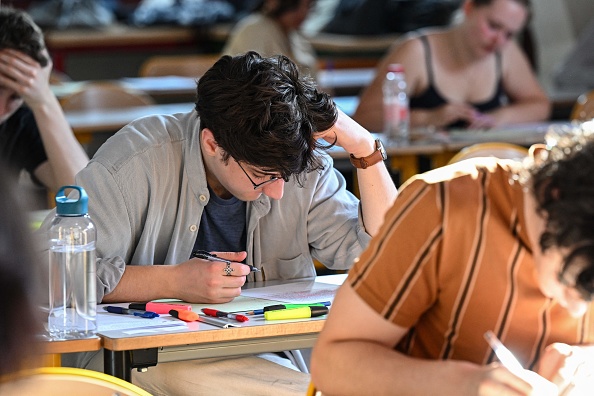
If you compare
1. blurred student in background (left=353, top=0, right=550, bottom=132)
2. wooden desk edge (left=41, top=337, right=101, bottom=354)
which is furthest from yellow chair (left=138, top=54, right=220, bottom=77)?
wooden desk edge (left=41, top=337, right=101, bottom=354)

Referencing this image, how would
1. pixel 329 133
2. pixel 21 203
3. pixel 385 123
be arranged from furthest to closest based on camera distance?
pixel 385 123, pixel 329 133, pixel 21 203

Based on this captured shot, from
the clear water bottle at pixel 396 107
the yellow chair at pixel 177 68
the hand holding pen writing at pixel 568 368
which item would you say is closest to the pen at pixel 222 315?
the hand holding pen writing at pixel 568 368

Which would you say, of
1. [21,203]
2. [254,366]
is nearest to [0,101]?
[254,366]

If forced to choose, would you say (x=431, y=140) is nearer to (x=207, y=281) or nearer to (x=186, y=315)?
(x=207, y=281)

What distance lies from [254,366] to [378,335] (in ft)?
2.62

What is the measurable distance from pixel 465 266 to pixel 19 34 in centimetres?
181

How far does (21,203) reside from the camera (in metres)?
0.77

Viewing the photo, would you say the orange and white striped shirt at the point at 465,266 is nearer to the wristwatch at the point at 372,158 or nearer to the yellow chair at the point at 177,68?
the wristwatch at the point at 372,158

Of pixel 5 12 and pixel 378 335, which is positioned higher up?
pixel 5 12

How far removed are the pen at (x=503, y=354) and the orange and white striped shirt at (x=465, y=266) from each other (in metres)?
0.02

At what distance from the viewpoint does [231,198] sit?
2357mm

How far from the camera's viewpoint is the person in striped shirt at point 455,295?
137cm

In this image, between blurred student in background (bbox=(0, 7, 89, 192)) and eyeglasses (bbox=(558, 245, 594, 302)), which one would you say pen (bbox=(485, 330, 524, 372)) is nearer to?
eyeglasses (bbox=(558, 245, 594, 302))

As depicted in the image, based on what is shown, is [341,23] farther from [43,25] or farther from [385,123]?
[385,123]
